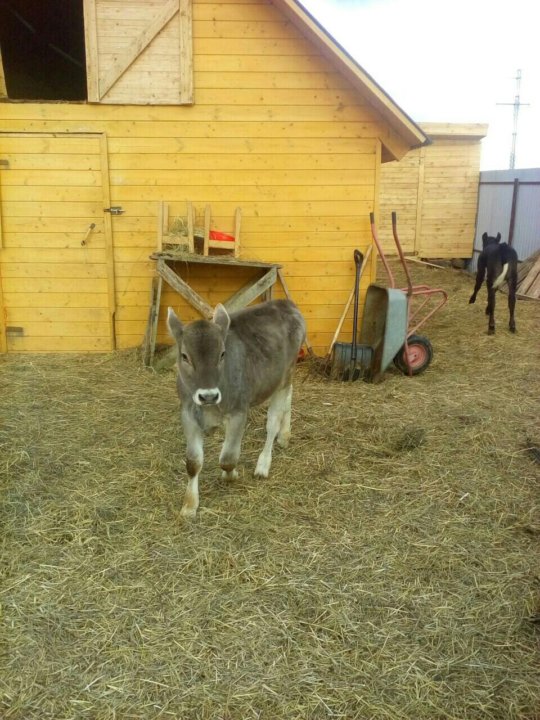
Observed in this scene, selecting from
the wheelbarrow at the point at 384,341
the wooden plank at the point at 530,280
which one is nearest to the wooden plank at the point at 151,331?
the wheelbarrow at the point at 384,341

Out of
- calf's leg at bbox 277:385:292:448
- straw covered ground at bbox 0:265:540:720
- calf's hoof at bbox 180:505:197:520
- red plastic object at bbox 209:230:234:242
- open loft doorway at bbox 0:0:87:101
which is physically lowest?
straw covered ground at bbox 0:265:540:720

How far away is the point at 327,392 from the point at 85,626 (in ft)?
16.2

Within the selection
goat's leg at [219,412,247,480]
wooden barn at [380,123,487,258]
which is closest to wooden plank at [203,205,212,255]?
goat's leg at [219,412,247,480]

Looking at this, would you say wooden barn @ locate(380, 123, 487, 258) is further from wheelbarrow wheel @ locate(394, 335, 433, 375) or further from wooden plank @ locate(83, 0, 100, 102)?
wooden plank @ locate(83, 0, 100, 102)

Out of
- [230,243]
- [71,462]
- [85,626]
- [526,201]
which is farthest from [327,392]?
[526,201]

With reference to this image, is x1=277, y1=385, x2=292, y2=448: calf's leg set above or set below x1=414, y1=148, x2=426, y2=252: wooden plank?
below

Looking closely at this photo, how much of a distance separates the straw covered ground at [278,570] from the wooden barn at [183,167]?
8.60ft

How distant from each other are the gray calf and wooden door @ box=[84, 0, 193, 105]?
4711 mm

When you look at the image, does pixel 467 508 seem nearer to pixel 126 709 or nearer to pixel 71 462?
pixel 126 709

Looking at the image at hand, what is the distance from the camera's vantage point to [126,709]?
2963 mm

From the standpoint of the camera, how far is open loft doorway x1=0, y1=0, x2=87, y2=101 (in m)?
12.1

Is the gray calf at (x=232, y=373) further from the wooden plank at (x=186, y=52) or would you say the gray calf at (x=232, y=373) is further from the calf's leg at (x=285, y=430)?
the wooden plank at (x=186, y=52)

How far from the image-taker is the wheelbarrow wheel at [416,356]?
8.76 m

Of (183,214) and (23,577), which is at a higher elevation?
(183,214)
